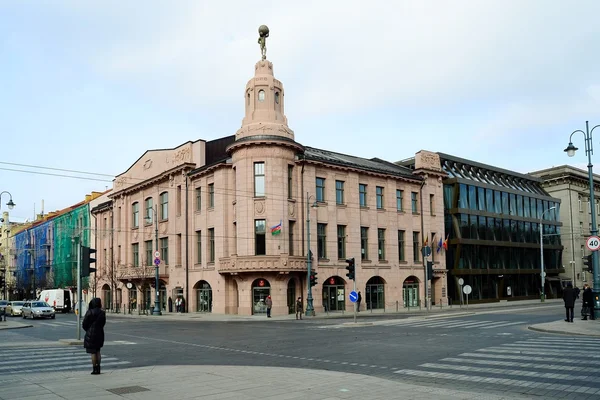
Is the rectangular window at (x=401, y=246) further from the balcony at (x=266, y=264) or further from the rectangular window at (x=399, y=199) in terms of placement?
the balcony at (x=266, y=264)

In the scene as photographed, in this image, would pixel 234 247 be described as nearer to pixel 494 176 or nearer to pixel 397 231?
pixel 397 231

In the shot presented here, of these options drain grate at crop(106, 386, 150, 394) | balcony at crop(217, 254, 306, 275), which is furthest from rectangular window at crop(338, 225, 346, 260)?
drain grate at crop(106, 386, 150, 394)

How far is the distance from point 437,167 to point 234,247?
24057 millimetres

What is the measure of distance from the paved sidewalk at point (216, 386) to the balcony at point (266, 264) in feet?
92.0

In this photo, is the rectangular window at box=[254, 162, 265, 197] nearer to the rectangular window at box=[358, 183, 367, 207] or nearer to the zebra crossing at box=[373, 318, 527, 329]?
the rectangular window at box=[358, 183, 367, 207]

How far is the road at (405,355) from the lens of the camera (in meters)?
11.9

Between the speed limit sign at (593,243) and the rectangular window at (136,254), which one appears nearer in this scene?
the speed limit sign at (593,243)

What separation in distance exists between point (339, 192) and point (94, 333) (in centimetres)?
3733

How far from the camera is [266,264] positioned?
41.3 meters

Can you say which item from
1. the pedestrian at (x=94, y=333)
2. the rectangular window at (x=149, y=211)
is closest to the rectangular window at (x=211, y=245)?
the rectangular window at (x=149, y=211)

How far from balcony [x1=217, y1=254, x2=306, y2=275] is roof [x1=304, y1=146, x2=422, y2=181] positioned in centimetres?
894

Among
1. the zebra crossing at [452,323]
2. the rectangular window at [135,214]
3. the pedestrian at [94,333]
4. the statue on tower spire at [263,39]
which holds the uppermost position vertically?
the statue on tower spire at [263,39]

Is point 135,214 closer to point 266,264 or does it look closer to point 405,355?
point 266,264

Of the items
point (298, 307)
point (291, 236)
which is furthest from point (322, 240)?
A: point (298, 307)
